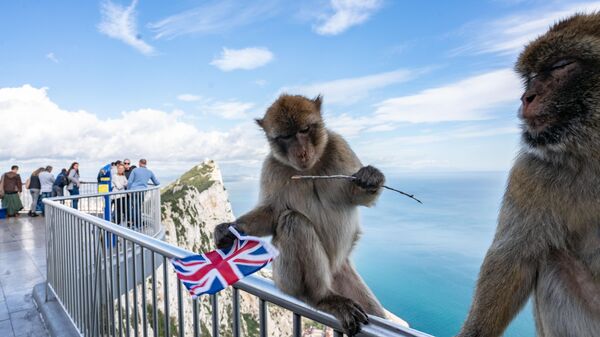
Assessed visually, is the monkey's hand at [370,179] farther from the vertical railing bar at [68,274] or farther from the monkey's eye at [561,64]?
the vertical railing bar at [68,274]

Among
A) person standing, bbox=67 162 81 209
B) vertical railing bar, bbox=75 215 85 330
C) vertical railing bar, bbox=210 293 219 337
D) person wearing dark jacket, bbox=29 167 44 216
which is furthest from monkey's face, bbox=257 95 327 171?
person wearing dark jacket, bbox=29 167 44 216

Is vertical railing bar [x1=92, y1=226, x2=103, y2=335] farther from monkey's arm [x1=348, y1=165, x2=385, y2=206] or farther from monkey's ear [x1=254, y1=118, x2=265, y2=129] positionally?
monkey's arm [x1=348, y1=165, x2=385, y2=206]

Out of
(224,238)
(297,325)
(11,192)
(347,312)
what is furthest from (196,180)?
(297,325)

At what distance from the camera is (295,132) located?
2.42 meters

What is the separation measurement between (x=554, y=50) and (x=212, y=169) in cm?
5346

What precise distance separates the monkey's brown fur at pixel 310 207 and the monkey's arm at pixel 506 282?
0.60 m

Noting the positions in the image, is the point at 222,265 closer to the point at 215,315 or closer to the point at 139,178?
the point at 215,315

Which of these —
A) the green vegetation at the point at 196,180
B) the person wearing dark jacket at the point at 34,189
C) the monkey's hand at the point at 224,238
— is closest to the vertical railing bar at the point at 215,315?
the monkey's hand at the point at 224,238

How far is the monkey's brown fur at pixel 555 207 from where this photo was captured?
50.1 inches

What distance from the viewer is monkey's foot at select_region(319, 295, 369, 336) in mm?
1165

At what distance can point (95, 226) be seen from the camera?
9.86 feet

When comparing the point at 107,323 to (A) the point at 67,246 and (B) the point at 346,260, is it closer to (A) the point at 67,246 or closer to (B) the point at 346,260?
(A) the point at 67,246

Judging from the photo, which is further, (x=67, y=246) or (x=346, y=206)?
(x=67, y=246)

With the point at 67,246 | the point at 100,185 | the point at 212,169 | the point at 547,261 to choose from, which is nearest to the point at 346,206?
the point at 547,261
